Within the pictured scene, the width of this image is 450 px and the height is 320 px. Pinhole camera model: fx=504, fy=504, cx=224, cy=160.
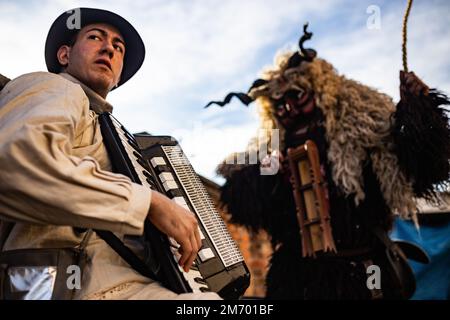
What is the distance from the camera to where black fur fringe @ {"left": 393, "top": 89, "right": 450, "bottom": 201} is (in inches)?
114

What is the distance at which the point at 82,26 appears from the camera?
2012mm

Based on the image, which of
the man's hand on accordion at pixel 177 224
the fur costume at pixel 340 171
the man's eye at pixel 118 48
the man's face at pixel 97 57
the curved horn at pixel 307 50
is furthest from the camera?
the curved horn at pixel 307 50

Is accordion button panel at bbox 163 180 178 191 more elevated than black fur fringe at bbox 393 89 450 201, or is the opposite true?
black fur fringe at bbox 393 89 450 201

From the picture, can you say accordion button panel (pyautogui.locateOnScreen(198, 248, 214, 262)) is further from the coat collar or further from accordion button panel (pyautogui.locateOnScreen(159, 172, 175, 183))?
the coat collar

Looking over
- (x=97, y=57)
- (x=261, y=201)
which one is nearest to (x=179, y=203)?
(x=97, y=57)

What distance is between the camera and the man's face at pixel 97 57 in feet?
6.02

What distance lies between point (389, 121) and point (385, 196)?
1.54 feet

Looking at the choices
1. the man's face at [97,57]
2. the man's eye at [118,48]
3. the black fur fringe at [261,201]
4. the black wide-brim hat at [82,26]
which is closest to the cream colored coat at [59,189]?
the man's face at [97,57]

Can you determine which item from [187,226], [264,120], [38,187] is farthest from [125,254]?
[264,120]

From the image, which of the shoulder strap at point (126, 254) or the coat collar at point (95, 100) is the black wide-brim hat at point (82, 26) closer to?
the coat collar at point (95, 100)

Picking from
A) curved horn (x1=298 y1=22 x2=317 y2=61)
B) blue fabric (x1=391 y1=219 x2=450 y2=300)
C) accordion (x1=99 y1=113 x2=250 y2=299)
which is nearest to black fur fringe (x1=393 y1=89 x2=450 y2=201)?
curved horn (x1=298 y1=22 x2=317 y2=61)

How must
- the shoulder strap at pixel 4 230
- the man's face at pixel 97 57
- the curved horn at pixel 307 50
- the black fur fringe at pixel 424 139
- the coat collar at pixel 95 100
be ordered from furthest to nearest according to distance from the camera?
the curved horn at pixel 307 50
the black fur fringe at pixel 424 139
the man's face at pixel 97 57
the coat collar at pixel 95 100
the shoulder strap at pixel 4 230

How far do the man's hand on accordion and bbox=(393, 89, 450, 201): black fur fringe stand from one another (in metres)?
1.98

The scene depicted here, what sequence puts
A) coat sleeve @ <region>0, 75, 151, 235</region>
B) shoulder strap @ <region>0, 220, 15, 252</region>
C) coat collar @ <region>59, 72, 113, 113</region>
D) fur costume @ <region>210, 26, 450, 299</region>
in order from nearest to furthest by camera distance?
coat sleeve @ <region>0, 75, 151, 235</region> < shoulder strap @ <region>0, 220, 15, 252</region> < coat collar @ <region>59, 72, 113, 113</region> < fur costume @ <region>210, 26, 450, 299</region>
